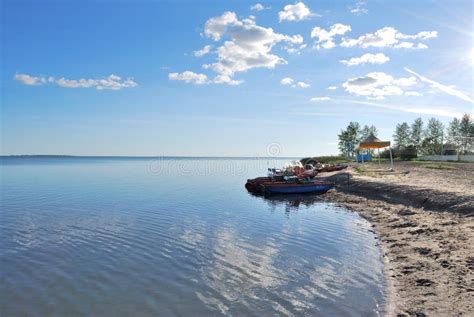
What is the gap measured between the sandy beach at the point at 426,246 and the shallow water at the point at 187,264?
24.1 inches

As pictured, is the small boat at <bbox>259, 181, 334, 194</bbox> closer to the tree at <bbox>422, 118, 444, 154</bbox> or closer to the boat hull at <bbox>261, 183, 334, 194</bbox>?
the boat hull at <bbox>261, 183, 334, 194</bbox>

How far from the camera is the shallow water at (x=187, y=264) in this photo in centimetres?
898

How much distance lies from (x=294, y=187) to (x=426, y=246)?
22.3 metres

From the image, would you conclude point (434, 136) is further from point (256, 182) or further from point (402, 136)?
point (256, 182)

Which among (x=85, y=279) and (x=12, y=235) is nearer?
(x=85, y=279)

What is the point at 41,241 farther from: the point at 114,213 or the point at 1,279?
the point at 114,213

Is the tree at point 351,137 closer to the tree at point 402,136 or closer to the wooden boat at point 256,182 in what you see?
the tree at point 402,136

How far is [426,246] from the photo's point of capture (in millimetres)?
12680

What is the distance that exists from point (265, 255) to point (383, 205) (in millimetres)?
13759

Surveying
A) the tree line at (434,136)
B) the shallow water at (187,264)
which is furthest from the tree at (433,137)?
the shallow water at (187,264)

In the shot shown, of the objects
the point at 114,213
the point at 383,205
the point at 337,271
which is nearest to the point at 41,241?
the point at 114,213

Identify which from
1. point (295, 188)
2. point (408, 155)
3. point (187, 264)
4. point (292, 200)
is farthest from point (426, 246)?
point (408, 155)

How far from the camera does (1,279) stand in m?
10.8

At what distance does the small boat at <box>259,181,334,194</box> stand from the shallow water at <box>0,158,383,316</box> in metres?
11.5
